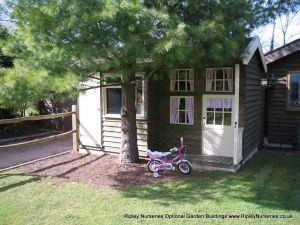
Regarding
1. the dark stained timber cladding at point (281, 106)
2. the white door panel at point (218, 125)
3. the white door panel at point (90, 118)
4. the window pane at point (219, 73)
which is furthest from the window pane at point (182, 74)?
the dark stained timber cladding at point (281, 106)

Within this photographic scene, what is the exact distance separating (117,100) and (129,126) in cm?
126

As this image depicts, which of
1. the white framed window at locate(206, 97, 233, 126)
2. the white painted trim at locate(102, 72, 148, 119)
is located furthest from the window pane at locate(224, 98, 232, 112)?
the white painted trim at locate(102, 72, 148, 119)

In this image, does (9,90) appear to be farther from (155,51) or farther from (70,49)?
(155,51)

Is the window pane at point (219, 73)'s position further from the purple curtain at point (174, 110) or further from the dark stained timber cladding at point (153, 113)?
the dark stained timber cladding at point (153, 113)

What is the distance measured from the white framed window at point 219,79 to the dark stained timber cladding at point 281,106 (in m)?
2.93

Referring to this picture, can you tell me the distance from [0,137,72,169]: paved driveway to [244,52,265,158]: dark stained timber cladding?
211 inches

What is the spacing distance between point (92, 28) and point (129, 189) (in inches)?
113

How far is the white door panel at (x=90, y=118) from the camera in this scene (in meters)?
8.30

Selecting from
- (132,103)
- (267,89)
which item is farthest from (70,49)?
(267,89)

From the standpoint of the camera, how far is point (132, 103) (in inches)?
277

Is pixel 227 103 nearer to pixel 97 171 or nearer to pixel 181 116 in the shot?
pixel 181 116

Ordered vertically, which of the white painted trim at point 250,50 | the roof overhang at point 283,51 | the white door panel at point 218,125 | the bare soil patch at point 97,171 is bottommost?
the bare soil patch at point 97,171

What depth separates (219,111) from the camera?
24.0 ft

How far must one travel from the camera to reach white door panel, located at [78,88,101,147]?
830 cm
